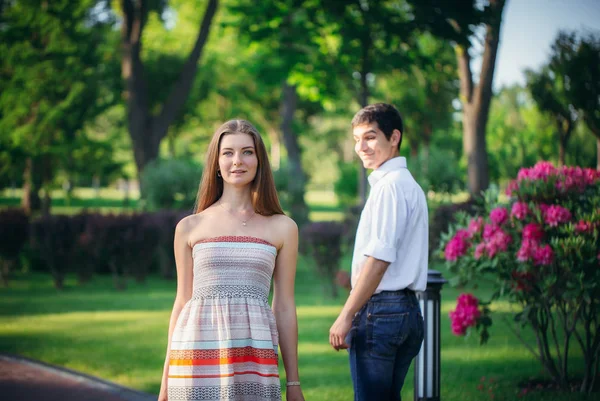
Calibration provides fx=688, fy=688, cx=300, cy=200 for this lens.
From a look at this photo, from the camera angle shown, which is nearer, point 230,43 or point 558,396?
point 558,396

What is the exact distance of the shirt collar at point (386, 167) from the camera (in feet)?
11.6

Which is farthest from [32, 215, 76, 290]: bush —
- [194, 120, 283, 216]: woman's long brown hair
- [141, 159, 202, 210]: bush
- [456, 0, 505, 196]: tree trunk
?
[194, 120, 283, 216]: woman's long brown hair

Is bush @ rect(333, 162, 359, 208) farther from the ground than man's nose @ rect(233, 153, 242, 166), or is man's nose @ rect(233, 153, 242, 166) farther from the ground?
bush @ rect(333, 162, 359, 208)

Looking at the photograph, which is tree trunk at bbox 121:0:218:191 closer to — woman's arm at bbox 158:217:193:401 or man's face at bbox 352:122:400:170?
man's face at bbox 352:122:400:170

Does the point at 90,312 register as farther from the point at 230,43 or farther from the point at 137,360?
the point at 230,43

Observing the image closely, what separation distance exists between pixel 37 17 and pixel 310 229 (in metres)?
14.3

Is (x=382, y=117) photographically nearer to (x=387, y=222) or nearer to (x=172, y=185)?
(x=387, y=222)

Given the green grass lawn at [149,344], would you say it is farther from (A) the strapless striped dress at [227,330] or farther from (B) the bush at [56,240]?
(A) the strapless striped dress at [227,330]

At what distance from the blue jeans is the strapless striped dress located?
0.50m

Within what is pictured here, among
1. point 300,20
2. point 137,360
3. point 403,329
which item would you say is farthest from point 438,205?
point 403,329

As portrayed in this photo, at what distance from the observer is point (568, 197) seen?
6016 mm

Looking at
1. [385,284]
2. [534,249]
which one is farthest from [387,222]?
[534,249]

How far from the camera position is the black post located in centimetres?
517

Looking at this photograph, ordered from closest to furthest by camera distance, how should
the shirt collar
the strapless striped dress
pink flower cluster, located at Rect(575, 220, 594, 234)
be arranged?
the strapless striped dress
the shirt collar
pink flower cluster, located at Rect(575, 220, 594, 234)
